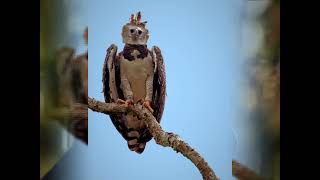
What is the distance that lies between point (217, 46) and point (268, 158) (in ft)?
2.05

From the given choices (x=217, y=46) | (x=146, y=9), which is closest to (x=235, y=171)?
(x=217, y=46)

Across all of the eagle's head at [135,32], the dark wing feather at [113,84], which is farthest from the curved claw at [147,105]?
the eagle's head at [135,32]

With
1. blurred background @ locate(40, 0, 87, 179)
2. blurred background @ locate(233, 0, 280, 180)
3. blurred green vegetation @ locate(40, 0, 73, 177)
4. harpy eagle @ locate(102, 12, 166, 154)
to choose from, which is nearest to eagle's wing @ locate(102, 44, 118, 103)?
harpy eagle @ locate(102, 12, 166, 154)

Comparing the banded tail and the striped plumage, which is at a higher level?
the striped plumage

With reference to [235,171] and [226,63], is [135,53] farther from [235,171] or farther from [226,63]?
[235,171]

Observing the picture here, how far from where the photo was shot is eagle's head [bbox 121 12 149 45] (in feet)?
6.82

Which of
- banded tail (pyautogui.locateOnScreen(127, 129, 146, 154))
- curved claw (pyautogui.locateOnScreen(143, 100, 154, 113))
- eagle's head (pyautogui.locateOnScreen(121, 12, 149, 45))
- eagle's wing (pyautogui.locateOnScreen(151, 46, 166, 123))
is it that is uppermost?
eagle's head (pyautogui.locateOnScreen(121, 12, 149, 45))

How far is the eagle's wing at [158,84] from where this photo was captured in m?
2.10

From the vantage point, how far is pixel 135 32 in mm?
2078

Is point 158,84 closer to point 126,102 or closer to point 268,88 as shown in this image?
point 126,102

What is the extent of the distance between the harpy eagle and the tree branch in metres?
0.03

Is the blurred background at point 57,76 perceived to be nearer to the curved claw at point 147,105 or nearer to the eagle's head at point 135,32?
the eagle's head at point 135,32

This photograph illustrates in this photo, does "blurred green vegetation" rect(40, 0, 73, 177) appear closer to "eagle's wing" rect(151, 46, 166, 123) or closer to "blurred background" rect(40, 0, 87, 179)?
"blurred background" rect(40, 0, 87, 179)

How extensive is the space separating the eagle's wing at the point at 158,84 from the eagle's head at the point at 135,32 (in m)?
0.08
